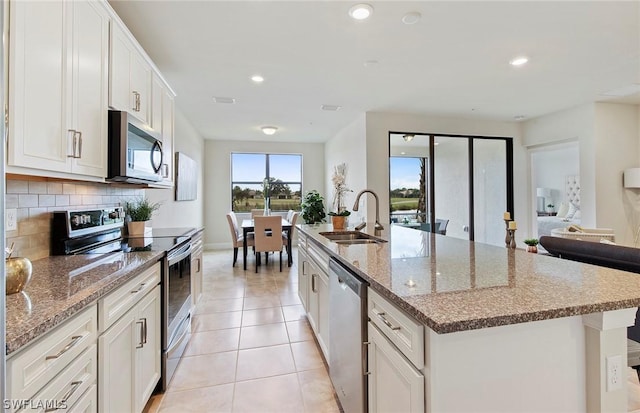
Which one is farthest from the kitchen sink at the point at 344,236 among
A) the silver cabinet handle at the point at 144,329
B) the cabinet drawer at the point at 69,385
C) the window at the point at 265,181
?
the window at the point at 265,181

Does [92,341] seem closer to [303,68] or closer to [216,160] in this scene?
[303,68]

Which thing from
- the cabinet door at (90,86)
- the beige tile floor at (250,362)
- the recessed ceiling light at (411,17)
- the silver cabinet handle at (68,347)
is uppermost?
the recessed ceiling light at (411,17)

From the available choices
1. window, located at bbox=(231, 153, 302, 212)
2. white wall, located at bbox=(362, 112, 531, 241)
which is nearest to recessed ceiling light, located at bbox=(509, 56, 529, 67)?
white wall, located at bbox=(362, 112, 531, 241)

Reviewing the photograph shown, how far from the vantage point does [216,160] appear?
23.3 feet

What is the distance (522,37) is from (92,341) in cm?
370

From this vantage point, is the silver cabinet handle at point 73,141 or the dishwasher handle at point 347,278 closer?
the dishwasher handle at point 347,278

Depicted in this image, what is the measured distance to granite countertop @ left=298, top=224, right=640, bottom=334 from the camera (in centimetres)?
85

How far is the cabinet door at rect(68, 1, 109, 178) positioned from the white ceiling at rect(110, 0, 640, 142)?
0.59m

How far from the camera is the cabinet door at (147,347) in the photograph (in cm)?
151

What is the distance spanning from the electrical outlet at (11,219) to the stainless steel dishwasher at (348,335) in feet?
5.58

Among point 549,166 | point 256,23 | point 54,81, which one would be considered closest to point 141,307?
point 54,81

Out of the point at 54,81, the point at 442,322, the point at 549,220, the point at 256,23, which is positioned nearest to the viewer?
the point at 442,322

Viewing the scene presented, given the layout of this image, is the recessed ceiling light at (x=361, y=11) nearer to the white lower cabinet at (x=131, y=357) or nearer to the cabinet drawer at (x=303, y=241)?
the cabinet drawer at (x=303, y=241)

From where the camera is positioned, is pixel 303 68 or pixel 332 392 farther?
pixel 303 68
